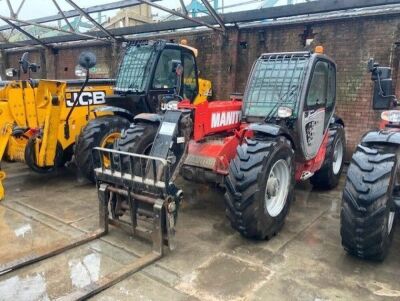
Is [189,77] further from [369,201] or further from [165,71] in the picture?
[369,201]

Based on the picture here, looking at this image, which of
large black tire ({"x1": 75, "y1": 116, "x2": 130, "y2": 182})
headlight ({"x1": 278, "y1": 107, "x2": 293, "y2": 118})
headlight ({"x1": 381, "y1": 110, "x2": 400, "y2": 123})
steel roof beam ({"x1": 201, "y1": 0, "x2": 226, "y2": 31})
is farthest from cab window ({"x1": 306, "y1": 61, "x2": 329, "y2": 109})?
steel roof beam ({"x1": 201, "y1": 0, "x2": 226, "y2": 31})

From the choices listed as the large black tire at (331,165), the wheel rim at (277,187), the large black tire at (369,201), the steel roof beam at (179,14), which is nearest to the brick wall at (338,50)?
the steel roof beam at (179,14)

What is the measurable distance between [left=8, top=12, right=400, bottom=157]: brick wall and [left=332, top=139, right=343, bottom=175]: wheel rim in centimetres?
146

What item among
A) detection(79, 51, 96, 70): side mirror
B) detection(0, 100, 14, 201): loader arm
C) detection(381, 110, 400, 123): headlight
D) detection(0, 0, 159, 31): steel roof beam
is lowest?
detection(0, 100, 14, 201): loader arm

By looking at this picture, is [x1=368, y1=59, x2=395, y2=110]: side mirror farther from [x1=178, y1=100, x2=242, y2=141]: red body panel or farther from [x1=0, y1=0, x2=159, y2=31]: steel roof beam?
[x1=0, y1=0, x2=159, y2=31]: steel roof beam

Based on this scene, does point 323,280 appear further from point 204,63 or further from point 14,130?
point 204,63

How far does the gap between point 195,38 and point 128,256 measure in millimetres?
7280

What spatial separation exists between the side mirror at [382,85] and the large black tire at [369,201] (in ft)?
3.14

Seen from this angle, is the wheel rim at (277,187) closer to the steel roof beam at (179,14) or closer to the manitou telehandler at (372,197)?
the manitou telehandler at (372,197)

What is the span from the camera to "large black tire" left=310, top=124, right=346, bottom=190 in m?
5.61

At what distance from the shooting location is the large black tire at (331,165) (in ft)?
18.4

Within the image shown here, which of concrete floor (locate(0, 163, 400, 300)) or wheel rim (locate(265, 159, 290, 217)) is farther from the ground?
wheel rim (locate(265, 159, 290, 217))

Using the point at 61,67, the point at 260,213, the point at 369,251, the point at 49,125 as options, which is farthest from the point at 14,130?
the point at 61,67

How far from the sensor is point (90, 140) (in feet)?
18.2
